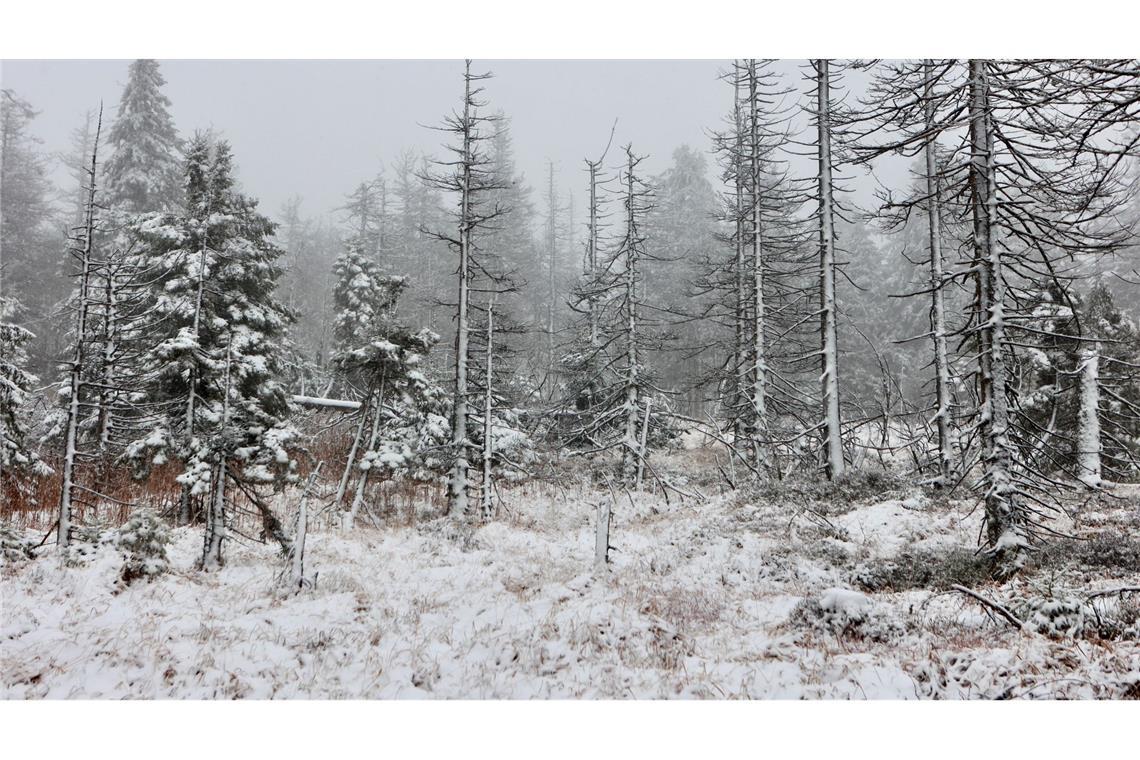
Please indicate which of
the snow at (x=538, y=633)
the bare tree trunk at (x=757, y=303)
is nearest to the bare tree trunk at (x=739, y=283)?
the bare tree trunk at (x=757, y=303)

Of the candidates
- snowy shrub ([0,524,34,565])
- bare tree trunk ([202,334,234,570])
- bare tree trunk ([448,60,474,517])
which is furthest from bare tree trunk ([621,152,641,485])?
snowy shrub ([0,524,34,565])

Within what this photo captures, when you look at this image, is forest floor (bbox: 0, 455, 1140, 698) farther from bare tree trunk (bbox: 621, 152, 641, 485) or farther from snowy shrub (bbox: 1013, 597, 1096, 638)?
bare tree trunk (bbox: 621, 152, 641, 485)

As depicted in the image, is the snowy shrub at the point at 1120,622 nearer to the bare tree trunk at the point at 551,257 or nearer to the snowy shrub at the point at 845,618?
the snowy shrub at the point at 845,618

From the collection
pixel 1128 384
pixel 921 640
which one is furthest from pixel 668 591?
pixel 1128 384

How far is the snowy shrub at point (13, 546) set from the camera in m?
7.62

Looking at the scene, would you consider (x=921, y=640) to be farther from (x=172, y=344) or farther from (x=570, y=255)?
(x=570, y=255)

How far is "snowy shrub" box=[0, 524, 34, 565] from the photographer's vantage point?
762cm

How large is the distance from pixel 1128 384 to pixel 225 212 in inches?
838

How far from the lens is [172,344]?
1086 centimetres

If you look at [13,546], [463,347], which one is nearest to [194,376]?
[13,546]

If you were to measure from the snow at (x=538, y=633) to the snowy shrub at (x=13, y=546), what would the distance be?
28cm

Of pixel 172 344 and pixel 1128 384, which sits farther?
pixel 1128 384

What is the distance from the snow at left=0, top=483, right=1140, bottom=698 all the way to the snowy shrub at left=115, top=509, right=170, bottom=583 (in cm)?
18

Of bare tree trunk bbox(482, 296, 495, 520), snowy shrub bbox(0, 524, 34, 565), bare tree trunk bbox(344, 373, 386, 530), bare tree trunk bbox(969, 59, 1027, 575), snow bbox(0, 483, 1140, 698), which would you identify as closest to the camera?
snow bbox(0, 483, 1140, 698)
